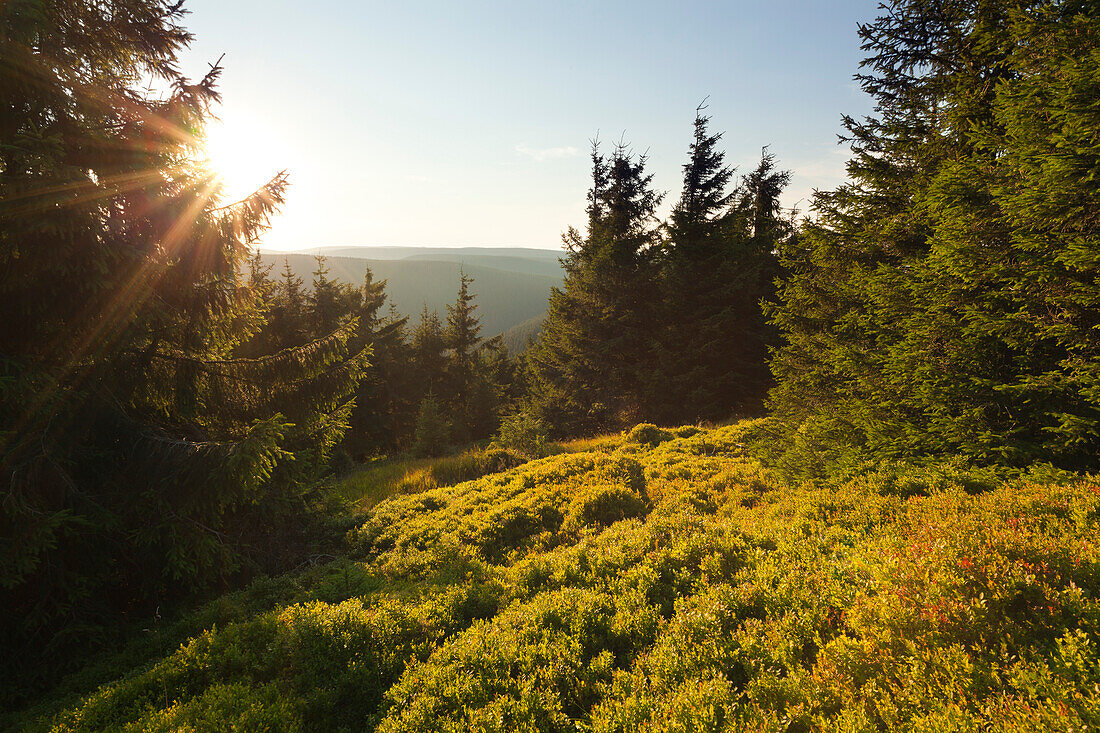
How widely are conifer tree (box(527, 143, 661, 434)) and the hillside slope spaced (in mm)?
17334

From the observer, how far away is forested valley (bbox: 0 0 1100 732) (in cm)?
413

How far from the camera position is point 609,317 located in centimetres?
2548

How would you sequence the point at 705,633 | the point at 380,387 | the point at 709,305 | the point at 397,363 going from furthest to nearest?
the point at 397,363
the point at 380,387
the point at 709,305
the point at 705,633

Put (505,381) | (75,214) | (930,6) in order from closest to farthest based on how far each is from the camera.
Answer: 1. (75,214)
2. (930,6)
3. (505,381)

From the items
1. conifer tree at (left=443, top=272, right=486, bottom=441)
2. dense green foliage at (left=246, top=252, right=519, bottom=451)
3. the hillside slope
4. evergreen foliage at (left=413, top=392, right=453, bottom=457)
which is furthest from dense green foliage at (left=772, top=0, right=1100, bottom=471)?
conifer tree at (left=443, top=272, right=486, bottom=441)

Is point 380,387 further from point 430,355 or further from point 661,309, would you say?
point 661,309

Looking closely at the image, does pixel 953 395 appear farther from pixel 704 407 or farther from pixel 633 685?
pixel 704 407

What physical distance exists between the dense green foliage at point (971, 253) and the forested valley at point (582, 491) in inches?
2.3

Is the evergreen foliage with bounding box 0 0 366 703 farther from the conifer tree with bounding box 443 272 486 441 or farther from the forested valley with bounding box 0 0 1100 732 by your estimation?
the conifer tree with bounding box 443 272 486 441

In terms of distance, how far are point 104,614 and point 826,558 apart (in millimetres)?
10821

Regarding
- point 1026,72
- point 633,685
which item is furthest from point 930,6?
point 633,685

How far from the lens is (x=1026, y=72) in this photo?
6.45 m

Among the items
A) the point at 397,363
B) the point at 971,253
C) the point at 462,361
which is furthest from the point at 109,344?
the point at 462,361

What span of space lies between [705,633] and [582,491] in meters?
6.44
